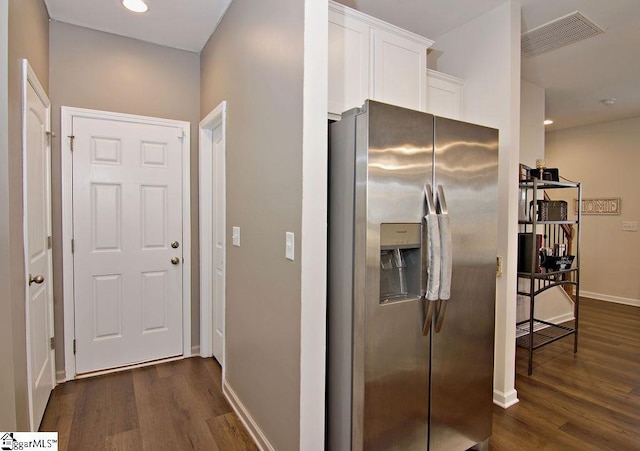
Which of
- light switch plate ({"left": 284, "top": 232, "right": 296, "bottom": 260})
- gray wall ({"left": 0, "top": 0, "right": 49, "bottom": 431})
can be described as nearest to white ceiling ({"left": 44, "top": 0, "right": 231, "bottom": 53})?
gray wall ({"left": 0, "top": 0, "right": 49, "bottom": 431})

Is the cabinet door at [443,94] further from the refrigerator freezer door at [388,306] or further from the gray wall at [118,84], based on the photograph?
the gray wall at [118,84]

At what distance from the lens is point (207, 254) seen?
315cm

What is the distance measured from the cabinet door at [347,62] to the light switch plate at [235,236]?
102 centimetres

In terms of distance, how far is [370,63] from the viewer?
2.12m

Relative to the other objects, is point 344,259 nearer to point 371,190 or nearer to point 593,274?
point 371,190

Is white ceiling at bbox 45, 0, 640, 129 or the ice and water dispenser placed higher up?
white ceiling at bbox 45, 0, 640, 129

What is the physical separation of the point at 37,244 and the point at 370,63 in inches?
92.4

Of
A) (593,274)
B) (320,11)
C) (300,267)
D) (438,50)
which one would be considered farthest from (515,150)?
(593,274)

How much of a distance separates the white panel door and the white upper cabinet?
1.76 metres

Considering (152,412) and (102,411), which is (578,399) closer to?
(152,412)

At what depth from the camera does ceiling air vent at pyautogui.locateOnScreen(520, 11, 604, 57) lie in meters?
2.65

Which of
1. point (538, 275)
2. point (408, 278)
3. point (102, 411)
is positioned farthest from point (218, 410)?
point (538, 275)

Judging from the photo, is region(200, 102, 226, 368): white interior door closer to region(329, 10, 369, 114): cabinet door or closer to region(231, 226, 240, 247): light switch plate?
region(231, 226, 240, 247): light switch plate

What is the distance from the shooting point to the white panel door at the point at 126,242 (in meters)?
2.77
